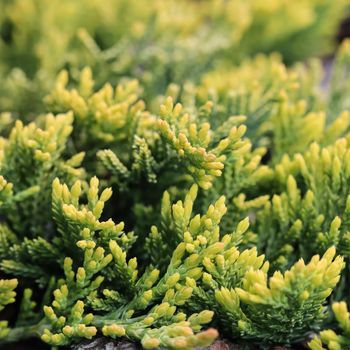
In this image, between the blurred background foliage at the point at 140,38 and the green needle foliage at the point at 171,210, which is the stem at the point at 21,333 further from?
the blurred background foliage at the point at 140,38

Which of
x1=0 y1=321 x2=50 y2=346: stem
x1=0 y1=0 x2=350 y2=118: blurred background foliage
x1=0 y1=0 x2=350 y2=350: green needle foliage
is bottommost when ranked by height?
x1=0 y1=321 x2=50 y2=346: stem

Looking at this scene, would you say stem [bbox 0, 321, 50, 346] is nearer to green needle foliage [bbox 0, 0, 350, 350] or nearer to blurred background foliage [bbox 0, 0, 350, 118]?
green needle foliage [bbox 0, 0, 350, 350]

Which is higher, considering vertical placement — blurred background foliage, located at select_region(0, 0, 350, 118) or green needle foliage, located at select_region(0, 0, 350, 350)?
blurred background foliage, located at select_region(0, 0, 350, 118)

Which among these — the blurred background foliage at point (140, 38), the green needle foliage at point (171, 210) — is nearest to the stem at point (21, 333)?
the green needle foliage at point (171, 210)

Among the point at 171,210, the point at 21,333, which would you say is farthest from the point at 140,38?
the point at 21,333

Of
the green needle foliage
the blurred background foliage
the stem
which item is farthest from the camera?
the blurred background foliage

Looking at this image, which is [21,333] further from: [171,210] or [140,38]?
[140,38]

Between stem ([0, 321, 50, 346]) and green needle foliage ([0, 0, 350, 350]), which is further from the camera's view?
stem ([0, 321, 50, 346])

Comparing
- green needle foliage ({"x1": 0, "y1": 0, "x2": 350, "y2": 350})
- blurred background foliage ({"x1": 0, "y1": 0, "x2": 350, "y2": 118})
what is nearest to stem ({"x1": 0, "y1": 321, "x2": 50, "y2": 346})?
green needle foliage ({"x1": 0, "y1": 0, "x2": 350, "y2": 350})

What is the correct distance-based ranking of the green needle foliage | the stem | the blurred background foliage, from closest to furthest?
1. the green needle foliage
2. the stem
3. the blurred background foliage

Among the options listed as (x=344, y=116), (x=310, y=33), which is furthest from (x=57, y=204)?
(x=310, y=33)
